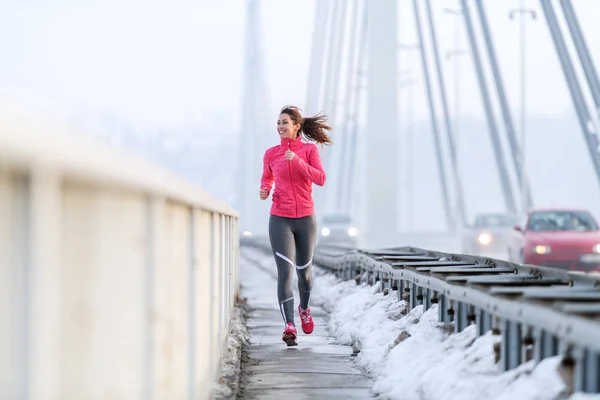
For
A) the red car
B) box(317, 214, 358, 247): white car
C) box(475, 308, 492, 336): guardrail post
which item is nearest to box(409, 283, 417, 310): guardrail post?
box(475, 308, 492, 336): guardrail post

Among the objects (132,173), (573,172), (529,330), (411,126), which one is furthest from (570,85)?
(573,172)

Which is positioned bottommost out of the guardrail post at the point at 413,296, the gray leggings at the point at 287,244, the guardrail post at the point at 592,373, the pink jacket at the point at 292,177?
the guardrail post at the point at 592,373

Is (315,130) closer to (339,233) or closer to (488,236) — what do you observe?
(488,236)

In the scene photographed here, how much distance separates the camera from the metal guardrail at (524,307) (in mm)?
4355

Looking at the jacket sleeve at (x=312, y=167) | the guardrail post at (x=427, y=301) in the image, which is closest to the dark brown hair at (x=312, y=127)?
the jacket sleeve at (x=312, y=167)

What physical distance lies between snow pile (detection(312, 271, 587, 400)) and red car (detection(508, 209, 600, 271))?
10957 mm

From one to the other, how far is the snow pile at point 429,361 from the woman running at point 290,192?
27.0 inches

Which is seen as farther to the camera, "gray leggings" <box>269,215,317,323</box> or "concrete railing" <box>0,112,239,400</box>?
"gray leggings" <box>269,215,317,323</box>

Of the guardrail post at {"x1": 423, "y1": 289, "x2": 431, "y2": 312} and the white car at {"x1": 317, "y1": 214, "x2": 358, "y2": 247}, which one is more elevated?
the white car at {"x1": 317, "y1": 214, "x2": 358, "y2": 247}

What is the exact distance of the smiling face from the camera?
29.0ft

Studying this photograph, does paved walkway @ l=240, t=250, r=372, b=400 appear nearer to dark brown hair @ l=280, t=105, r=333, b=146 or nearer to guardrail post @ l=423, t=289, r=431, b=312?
guardrail post @ l=423, t=289, r=431, b=312

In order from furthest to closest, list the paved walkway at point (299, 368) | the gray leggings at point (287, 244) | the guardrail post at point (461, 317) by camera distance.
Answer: the gray leggings at point (287, 244) → the guardrail post at point (461, 317) → the paved walkway at point (299, 368)

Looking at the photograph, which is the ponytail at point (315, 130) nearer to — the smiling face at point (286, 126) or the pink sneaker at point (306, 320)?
the smiling face at point (286, 126)

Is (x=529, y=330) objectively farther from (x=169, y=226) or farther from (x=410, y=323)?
(x=410, y=323)
